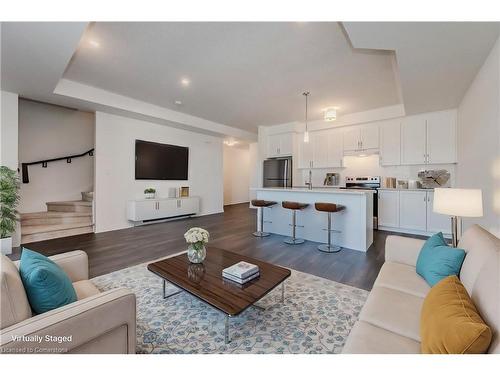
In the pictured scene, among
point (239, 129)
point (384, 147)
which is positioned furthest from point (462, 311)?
point (239, 129)

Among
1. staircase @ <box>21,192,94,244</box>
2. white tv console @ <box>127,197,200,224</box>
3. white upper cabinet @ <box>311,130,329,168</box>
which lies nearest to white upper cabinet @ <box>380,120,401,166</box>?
white upper cabinet @ <box>311,130,329,168</box>

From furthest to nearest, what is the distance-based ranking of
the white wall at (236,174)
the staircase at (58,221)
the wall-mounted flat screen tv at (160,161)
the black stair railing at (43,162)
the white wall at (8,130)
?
the white wall at (236,174) < the wall-mounted flat screen tv at (160,161) < the black stair railing at (43,162) < the staircase at (58,221) < the white wall at (8,130)

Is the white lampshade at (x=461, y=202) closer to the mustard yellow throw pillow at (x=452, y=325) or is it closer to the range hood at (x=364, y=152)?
the mustard yellow throw pillow at (x=452, y=325)

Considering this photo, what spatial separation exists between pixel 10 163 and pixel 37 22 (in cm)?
271

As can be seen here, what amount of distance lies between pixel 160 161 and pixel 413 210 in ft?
19.0

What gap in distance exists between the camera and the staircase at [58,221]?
158 inches

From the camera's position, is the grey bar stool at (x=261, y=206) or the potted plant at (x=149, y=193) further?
the potted plant at (x=149, y=193)

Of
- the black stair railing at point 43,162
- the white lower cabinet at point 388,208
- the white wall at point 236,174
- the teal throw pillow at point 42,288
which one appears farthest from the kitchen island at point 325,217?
the white wall at point 236,174

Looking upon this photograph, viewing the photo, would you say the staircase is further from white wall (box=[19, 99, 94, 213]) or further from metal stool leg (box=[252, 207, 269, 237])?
metal stool leg (box=[252, 207, 269, 237])

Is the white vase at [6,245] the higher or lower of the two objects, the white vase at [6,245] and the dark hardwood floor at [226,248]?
the higher

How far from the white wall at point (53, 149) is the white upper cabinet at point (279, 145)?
474 cm
